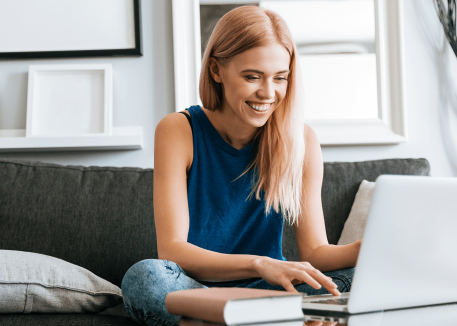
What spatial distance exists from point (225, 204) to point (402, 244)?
628 mm

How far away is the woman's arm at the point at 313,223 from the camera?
1031mm

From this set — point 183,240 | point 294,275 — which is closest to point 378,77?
point 183,240

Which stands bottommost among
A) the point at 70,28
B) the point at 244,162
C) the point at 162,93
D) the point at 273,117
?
the point at 244,162

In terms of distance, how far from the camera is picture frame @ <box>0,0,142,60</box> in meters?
1.84

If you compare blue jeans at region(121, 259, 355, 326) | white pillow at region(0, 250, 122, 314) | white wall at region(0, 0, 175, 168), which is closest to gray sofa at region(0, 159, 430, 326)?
white pillow at region(0, 250, 122, 314)

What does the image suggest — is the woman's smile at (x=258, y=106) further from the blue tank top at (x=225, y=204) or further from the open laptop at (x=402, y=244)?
the open laptop at (x=402, y=244)

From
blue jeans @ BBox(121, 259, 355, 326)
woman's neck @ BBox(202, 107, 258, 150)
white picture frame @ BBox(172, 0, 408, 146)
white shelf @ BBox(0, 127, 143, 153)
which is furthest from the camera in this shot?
white picture frame @ BBox(172, 0, 408, 146)

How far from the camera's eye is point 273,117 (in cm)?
121

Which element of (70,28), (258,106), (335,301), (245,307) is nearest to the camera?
(245,307)

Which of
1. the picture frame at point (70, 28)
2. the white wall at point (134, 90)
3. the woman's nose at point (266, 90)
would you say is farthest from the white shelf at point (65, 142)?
the woman's nose at point (266, 90)

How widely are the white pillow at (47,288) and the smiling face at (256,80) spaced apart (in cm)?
57

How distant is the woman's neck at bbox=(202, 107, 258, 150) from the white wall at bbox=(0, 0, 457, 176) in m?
0.67

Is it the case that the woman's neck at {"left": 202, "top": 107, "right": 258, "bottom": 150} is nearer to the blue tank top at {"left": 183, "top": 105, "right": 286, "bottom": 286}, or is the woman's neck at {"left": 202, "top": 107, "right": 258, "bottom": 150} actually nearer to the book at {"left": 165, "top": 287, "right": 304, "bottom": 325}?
the blue tank top at {"left": 183, "top": 105, "right": 286, "bottom": 286}

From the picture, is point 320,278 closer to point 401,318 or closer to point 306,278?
point 306,278
